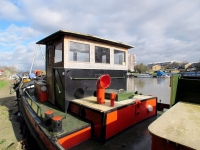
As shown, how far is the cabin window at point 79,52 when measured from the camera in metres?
4.64

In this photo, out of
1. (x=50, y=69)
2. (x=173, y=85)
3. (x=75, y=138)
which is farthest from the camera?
(x=50, y=69)

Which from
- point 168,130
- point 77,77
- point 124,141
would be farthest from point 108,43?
point 168,130

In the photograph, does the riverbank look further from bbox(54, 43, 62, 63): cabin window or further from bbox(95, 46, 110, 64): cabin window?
bbox(95, 46, 110, 64): cabin window

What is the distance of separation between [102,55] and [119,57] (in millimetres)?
1059

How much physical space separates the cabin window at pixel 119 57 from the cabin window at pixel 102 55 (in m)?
0.44

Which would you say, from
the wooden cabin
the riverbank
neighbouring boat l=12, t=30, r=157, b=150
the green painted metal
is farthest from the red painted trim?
the green painted metal

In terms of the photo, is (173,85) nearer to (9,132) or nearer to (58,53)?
(58,53)

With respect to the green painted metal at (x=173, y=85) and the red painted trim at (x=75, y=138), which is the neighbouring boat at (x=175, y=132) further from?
the red painted trim at (x=75, y=138)

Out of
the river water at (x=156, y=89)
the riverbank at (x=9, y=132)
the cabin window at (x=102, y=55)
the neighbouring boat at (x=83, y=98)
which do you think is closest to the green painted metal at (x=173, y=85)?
the neighbouring boat at (x=83, y=98)

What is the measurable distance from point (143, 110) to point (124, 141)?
5.27ft

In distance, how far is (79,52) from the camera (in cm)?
480

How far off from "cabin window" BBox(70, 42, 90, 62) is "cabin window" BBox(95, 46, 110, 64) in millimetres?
401

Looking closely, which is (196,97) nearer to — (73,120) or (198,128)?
(198,128)

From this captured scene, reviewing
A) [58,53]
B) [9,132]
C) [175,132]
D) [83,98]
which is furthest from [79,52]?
[9,132]
